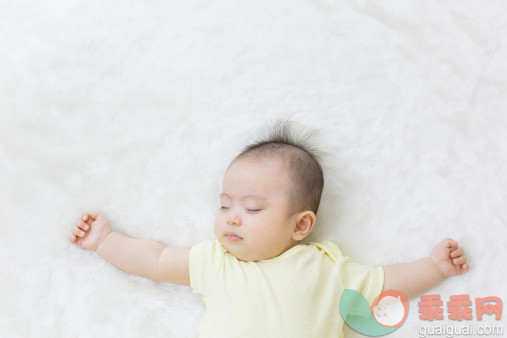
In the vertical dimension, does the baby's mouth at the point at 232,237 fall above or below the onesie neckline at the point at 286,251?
above

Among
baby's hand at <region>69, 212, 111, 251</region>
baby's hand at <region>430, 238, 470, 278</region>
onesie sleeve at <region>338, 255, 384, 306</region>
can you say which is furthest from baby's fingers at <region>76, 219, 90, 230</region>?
baby's hand at <region>430, 238, 470, 278</region>

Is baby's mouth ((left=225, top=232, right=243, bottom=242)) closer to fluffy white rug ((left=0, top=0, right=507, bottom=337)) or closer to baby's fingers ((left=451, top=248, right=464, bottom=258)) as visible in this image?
fluffy white rug ((left=0, top=0, right=507, bottom=337))

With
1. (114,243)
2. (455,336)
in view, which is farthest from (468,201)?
(114,243)

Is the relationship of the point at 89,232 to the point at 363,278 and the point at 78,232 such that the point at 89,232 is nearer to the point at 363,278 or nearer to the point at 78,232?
the point at 78,232

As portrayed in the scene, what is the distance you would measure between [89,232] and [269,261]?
18.9 inches

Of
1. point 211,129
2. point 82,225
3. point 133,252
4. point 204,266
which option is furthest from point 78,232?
point 211,129

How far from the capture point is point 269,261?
4.63 feet

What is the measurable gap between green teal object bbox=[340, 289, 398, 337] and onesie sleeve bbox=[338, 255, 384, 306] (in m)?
0.01

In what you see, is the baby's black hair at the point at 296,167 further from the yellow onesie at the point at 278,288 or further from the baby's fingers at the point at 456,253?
the baby's fingers at the point at 456,253

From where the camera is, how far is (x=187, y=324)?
1451 mm

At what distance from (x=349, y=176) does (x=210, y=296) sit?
0.50 metres

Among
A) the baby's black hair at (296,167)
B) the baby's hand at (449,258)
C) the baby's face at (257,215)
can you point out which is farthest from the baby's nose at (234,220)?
the baby's hand at (449,258)

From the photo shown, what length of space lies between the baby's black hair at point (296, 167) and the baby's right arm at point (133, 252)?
30 cm

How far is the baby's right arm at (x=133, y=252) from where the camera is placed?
1.45 m
